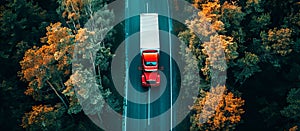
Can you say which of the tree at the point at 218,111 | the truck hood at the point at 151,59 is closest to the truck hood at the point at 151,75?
the truck hood at the point at 151,59

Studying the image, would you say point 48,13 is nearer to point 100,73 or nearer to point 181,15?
point 100,73

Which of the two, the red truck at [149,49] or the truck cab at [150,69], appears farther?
the red truck at [149,49]

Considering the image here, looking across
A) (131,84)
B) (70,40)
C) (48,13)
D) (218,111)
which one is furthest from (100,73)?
(218,111)

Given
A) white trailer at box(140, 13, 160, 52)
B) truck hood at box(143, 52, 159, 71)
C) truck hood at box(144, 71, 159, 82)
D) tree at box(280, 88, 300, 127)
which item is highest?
white trailer at box(140, 13, 160, 52)

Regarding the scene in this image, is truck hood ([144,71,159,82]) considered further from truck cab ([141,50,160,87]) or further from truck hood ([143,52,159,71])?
truck hood ([143,52,159,71])

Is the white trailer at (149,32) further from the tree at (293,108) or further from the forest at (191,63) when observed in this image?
the tree at (293,108)

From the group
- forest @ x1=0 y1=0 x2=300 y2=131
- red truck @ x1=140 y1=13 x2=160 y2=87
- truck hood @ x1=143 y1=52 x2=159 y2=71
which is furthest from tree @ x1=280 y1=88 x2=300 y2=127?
truck hood @ x1=143 y1=52 x2=159 y2=71

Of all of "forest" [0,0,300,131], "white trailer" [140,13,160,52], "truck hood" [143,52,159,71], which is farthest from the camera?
"white trailer" [140,13,160,52]

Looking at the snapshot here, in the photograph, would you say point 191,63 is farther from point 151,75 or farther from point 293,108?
point 293,108
